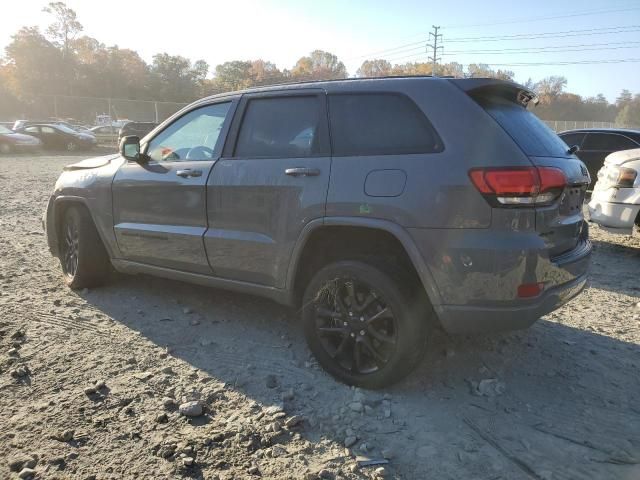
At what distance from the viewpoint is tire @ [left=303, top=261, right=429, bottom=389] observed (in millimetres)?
2955

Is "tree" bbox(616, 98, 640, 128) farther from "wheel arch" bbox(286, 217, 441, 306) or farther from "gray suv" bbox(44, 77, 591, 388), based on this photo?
"wheel arch" bbox(286, 217, 441, 306)

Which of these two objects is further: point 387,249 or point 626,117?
point 626,117

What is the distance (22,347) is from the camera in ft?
12.1

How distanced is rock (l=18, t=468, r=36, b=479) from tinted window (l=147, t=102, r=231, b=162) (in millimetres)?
2327

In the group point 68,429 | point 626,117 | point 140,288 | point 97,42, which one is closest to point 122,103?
point 140,288

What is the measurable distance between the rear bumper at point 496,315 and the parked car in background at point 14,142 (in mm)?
26774

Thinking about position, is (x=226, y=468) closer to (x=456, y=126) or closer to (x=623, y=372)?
(x=456, y=126)

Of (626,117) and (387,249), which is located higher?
(626,117)

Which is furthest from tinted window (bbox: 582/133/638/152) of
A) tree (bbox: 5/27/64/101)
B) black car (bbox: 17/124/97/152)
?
tree (bbox: 5/27/64/101)

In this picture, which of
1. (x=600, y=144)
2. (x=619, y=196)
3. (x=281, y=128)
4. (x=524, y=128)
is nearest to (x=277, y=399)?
(x=281, y=128)

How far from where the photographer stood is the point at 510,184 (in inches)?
105

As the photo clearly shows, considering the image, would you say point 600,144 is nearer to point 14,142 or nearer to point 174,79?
point 14,142

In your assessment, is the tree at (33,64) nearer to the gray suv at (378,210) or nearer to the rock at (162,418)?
the gray suv at (378,210)

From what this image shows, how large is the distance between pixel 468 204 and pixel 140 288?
3528 millimetres
